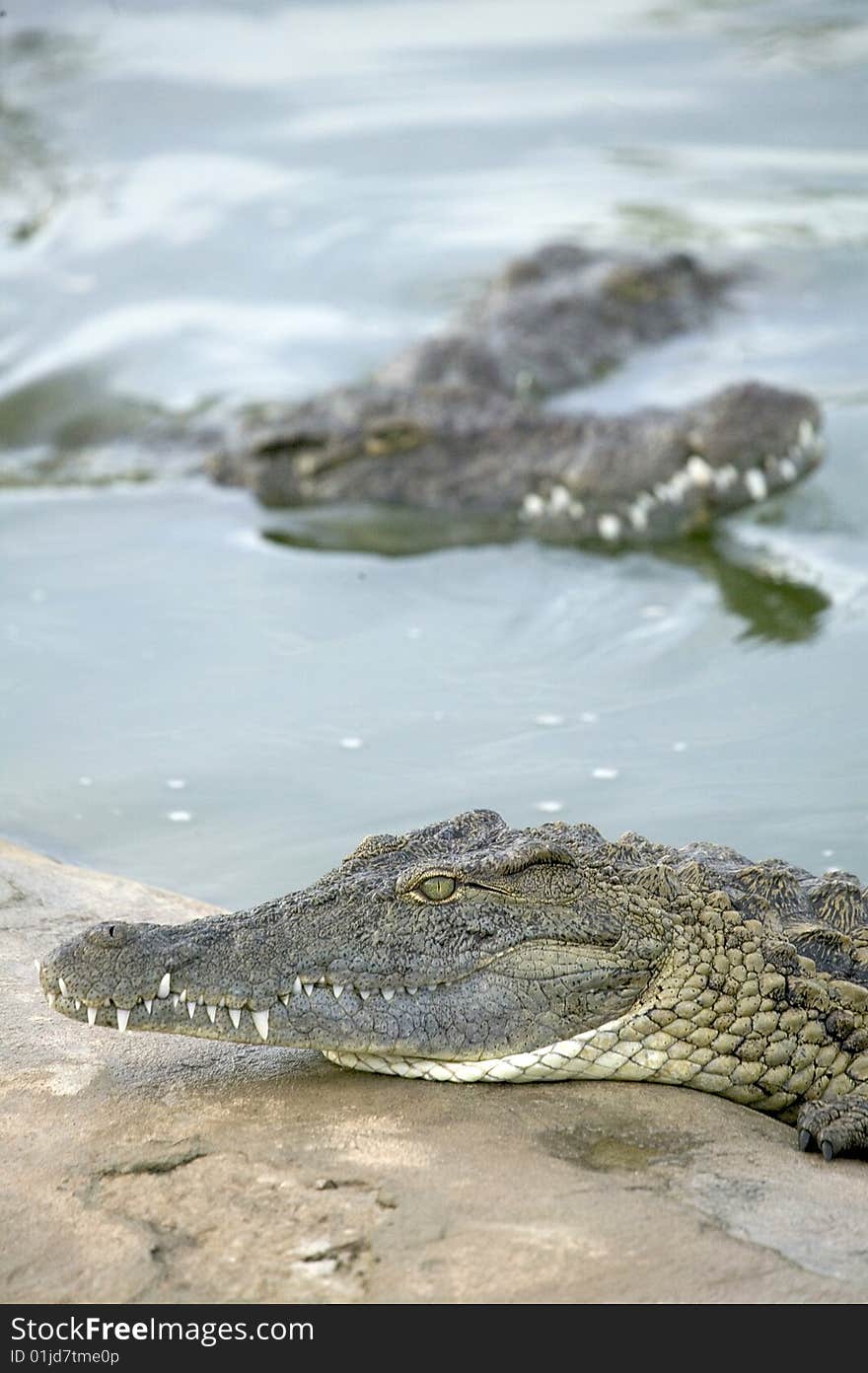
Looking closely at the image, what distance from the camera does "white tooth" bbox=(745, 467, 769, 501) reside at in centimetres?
955

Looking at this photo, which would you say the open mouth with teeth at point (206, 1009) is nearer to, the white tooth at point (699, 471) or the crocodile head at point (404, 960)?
the crocodile head at point (404, 960)

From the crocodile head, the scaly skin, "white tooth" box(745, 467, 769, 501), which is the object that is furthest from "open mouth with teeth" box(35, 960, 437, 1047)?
"white tooth" box(745, 467, 769, 501)

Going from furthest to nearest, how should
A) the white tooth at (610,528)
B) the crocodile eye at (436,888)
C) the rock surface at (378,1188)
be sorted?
the white tooth at (610,528), the crocodile eye at (436,888), the rock surface at (378,1188)

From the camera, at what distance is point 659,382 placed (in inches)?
474

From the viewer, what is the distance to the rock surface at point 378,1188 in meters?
3.09

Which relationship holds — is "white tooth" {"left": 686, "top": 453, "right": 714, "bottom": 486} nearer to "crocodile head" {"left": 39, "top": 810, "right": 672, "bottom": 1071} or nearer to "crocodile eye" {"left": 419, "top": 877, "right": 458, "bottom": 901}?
"crocodile head" {"left": 39, "top": 810, "right": 672, "bottom": 1071}

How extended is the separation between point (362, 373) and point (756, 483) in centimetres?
383

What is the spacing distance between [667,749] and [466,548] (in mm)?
3027

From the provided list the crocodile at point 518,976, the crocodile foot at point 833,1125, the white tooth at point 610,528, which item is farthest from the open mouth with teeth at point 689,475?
the crocodile foot at point 833,1125

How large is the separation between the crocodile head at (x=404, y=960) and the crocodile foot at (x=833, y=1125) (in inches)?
18.7

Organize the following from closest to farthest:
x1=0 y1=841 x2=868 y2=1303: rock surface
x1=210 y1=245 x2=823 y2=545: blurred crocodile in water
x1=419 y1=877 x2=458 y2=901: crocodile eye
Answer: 1. x1=0 y1=841 x2=868 y2=1303: rock surface
2. x1=419 y1=877 x2=458 y2=901: crocodile eye
3. x1=210 y1=245 x2=823 y2=545: blurred crocodile in water

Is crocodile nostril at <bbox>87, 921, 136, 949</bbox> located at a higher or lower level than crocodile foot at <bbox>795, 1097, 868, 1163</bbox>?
higher

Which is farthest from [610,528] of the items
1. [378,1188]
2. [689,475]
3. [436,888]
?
[378,1188]

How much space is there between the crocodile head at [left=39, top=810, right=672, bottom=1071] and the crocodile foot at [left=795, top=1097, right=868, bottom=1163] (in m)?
0.47
